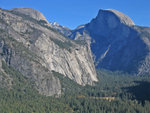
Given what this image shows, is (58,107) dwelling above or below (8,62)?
below

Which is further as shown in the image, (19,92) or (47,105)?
(19,92)

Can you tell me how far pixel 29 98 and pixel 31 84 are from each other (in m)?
21.4

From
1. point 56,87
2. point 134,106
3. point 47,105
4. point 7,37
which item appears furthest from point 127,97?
point 7,37

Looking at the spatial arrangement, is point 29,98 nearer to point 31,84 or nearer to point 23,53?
point 31,84

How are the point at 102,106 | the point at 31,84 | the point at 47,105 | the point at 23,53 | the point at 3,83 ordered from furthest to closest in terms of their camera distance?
the point at 23,53
the point at 31,84
the point at 3,83
the point at 102,106
the point at 47,105

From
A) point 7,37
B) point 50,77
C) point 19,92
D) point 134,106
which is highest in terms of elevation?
point 7,37

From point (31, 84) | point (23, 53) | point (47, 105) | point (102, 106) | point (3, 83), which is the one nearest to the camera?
point (47, 105)

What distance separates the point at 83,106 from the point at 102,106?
31.8ft

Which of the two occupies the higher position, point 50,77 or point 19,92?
point 50,77

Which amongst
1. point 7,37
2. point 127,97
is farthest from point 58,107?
point 7,37

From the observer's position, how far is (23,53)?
18038 cm

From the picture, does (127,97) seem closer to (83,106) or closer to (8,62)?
(83,106)

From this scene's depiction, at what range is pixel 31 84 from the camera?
16475cm

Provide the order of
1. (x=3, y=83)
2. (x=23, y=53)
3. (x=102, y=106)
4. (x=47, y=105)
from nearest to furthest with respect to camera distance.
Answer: (x=47, y=105) < (x=102, y=106) < (x=3, y=83) < (x=23, y=53)
